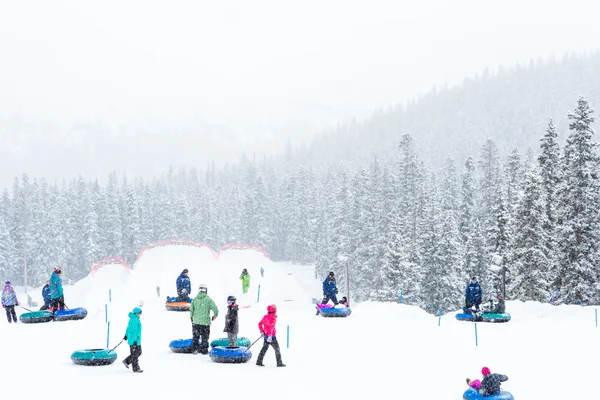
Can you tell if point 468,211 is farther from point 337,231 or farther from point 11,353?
point 11,353

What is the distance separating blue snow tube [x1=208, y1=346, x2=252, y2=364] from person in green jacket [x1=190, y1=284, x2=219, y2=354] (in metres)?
0.94

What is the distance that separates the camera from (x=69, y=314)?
22219mm

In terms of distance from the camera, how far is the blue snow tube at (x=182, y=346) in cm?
1664

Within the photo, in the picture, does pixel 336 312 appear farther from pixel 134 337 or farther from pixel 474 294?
pixel 134 337

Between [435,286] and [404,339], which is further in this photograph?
[435,286]

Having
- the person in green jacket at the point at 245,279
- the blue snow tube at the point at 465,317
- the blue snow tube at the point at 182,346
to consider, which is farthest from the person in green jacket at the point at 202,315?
the person in green jacket at the point at 245,279

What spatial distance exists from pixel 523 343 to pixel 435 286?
102 feet

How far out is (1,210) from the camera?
91438 mm

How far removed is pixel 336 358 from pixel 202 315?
13.6 feet

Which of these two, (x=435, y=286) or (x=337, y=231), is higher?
(x=337, y=231)

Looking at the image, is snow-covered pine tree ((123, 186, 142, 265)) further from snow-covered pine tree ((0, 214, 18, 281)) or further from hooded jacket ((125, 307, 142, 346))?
hooded jacket ((125, 307, 142, 346))

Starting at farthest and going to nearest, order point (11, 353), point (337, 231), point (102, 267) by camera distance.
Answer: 1. point (337, 231)
2. point (102, 267)
3. point (11, 353)

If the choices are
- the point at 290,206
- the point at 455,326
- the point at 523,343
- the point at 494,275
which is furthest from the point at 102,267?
the point at 290,206

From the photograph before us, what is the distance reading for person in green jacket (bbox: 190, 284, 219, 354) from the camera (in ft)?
52.9
